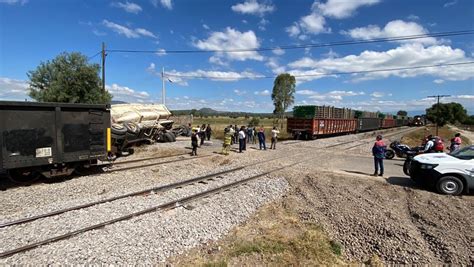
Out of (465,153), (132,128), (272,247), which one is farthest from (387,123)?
(272,247)

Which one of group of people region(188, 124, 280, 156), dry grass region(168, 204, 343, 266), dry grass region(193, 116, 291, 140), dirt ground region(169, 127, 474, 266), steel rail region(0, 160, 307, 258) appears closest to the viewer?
steel rail region(0, 160, 307, 258)

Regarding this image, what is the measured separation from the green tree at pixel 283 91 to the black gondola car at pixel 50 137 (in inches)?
1721

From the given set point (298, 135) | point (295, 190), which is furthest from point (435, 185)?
point (298, 135)

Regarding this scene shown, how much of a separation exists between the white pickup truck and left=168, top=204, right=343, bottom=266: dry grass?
4.96 meters

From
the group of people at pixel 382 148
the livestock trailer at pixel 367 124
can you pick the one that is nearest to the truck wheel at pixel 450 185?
the group of people at pixel 382 148

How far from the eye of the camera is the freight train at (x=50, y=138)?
7848 mm

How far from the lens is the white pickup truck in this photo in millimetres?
8562

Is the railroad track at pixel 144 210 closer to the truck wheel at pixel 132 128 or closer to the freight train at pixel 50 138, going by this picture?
the freight train at pixel 50 138

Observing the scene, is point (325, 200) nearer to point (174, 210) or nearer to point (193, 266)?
point (174, 210)

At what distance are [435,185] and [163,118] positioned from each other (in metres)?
18.9

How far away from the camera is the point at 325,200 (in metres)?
8.30

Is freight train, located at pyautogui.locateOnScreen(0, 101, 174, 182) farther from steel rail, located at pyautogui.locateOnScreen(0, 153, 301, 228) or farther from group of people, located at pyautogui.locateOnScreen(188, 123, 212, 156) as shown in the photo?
group of people, located at pyautogui.locateOnScreen(188, 123, 212, 156)

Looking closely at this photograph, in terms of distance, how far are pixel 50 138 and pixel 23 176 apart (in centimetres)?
159

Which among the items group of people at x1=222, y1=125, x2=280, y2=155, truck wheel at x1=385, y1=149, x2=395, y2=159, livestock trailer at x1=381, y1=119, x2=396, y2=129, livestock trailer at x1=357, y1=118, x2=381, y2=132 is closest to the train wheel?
group of people at x1=222, y1=125, x2=280, y2=155
